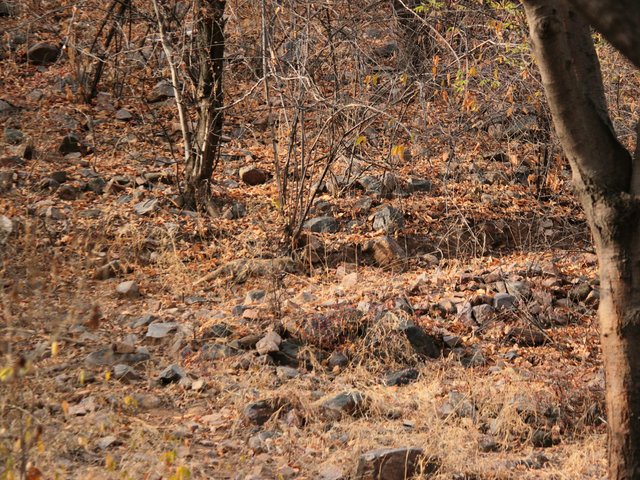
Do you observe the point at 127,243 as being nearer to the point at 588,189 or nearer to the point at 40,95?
the point at 40,95

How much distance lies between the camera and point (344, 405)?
453 centimetres

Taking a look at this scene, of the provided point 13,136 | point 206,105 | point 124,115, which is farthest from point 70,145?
point 206,105

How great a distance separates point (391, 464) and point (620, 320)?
122 cm

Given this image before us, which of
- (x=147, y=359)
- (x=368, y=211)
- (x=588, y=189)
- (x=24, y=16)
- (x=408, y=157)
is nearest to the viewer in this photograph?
(x=588, y=189)

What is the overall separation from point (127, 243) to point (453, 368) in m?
3.01

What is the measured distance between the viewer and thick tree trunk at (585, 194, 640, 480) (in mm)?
3270

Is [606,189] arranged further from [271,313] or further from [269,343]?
[271,313]

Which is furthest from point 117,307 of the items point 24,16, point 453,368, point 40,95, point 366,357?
point 24,16

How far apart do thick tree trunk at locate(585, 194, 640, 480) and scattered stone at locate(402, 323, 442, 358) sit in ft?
6.56

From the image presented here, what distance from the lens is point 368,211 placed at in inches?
299

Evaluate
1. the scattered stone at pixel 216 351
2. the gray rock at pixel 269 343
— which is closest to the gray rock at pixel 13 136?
the scattered stone at pixel 216 351

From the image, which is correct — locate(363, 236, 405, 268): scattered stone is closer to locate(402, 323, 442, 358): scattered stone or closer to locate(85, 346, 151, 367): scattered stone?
locate(402, 323, 442, 358): scattered stone

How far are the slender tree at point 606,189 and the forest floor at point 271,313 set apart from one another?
74cm

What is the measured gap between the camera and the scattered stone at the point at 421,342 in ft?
17.6
